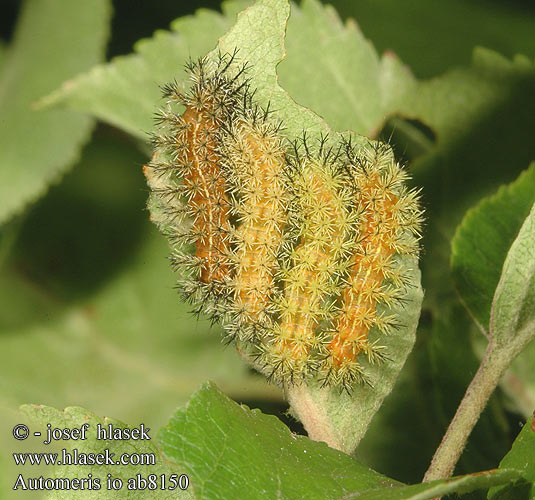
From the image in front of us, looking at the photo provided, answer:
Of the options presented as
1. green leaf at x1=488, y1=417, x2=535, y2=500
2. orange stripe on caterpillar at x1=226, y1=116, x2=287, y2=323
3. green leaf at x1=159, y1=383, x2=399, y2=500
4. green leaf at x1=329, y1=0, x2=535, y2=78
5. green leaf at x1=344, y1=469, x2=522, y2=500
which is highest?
green leaf at x1=329, y1=0, x2=535, y2=78

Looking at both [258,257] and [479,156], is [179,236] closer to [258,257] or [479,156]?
[258,257]

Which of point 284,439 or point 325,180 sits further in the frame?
point 325,180

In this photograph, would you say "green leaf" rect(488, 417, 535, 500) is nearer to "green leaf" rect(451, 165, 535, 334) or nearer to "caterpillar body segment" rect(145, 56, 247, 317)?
"green leaf" rect(451, 165, 535, 334)

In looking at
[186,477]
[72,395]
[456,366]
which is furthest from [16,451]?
[72,395]

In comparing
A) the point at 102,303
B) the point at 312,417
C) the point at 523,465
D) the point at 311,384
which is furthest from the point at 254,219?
the point at 102,303

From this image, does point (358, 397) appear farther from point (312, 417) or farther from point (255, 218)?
point (255, 218)

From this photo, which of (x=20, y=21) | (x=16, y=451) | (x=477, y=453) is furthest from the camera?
(x=20, y=21)

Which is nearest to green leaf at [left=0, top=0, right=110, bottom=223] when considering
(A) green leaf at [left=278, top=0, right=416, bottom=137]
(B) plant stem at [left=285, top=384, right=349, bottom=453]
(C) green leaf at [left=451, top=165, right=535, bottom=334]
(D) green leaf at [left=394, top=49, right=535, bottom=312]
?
(A) green leaf at [left=278, top=0, right=416, bottom=137]
